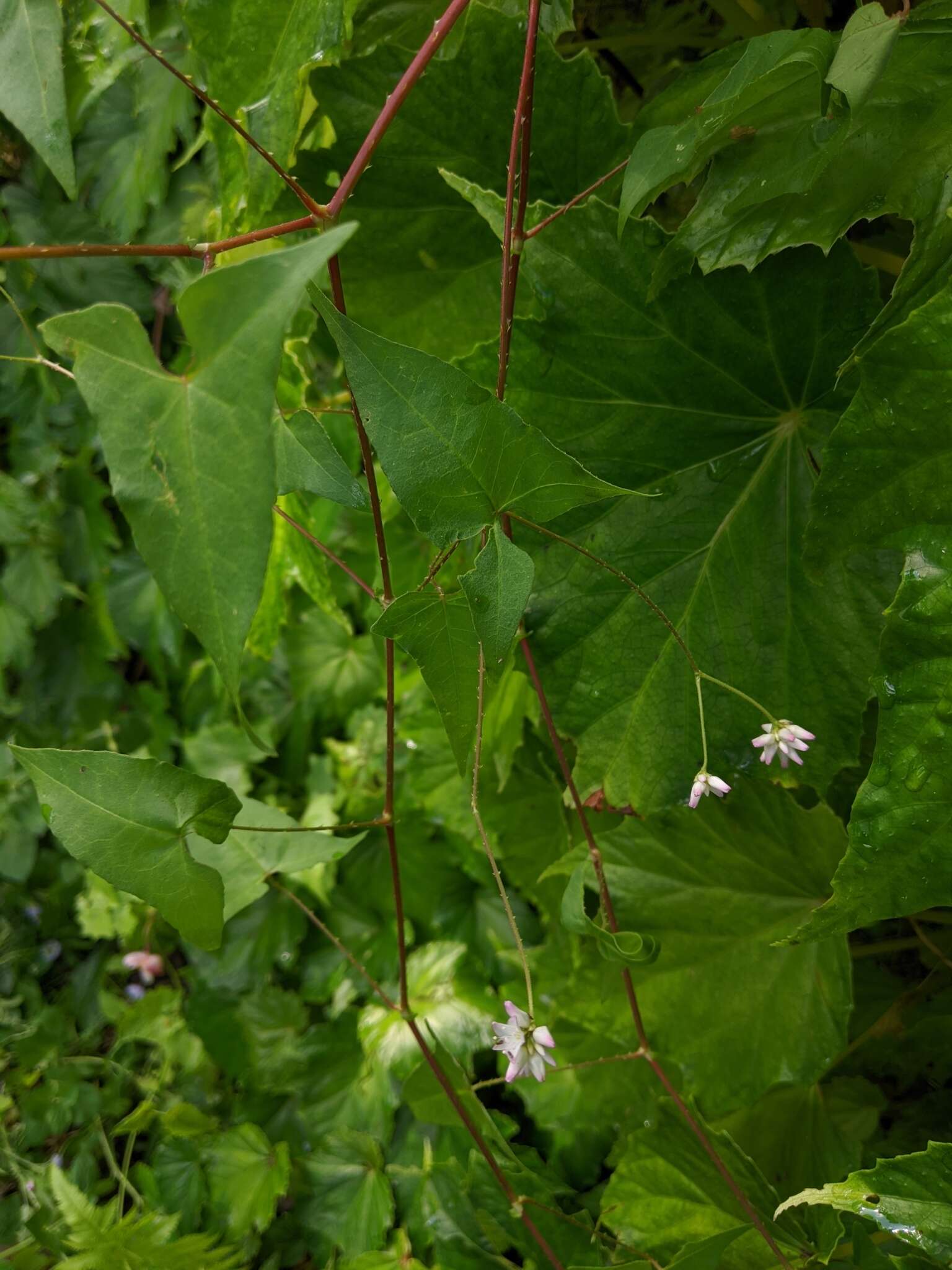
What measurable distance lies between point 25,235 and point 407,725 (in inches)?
43.6

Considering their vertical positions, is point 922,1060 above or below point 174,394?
below

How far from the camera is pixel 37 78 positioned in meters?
0.43

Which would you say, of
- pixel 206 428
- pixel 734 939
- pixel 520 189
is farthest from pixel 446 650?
pixel 734 939

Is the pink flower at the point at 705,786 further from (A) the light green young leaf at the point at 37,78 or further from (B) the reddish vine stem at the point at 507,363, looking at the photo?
(A) the light green young leaf at the point at 37,78

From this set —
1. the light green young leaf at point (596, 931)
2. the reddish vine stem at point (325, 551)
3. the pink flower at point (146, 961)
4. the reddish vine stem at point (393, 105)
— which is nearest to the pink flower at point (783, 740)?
the light green young leaf at point (596, 931)

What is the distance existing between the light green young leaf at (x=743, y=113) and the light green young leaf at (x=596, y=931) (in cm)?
33

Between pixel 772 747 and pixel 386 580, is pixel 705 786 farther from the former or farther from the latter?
pixel 386 580

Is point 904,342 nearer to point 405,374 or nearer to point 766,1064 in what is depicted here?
point 405,374

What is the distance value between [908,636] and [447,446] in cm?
21

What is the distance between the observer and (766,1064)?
62 centimetres

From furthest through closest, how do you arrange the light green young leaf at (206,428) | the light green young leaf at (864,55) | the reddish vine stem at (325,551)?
1. the reddish vine stem at (325,551)
2. the light green young leaf at (864,55)
3. the light green young leaf at (206,428)

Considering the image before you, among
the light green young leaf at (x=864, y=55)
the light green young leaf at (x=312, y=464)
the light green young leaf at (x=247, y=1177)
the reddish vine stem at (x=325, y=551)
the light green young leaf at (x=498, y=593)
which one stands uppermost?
the light green young leaf at (x=864, y=55)

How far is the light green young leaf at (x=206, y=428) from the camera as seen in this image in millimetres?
251

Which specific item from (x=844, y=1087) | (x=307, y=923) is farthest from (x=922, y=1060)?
(x=307, y=923)
